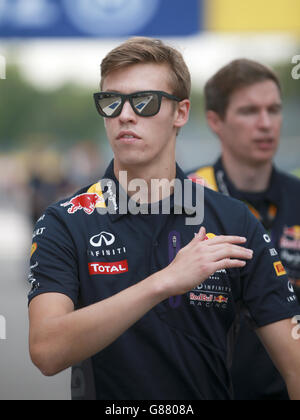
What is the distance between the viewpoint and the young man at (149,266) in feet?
9.01

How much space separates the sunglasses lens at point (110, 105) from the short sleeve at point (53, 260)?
44cm

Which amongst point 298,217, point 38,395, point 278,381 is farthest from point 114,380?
point 38,395

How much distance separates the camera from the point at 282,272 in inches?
116

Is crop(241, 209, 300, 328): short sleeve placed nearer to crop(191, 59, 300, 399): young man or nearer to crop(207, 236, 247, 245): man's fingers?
crop(207, 236, 247, 245): man's fingers

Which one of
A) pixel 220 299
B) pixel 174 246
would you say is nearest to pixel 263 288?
pixel 220 299

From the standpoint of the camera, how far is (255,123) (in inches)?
174

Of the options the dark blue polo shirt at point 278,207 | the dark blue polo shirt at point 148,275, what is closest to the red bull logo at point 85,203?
the dark blue polo shirt at point 148,275

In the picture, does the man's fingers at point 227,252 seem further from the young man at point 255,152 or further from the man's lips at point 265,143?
the man's lips at point 265,143

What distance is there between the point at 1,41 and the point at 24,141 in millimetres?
66018

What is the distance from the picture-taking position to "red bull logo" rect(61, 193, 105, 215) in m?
2.87

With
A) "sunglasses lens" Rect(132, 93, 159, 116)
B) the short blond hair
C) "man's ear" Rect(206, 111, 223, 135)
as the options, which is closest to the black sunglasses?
"sunglasses lens" Rect(132, 93, 159, 116)

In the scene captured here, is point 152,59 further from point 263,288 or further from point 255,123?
point 255,123

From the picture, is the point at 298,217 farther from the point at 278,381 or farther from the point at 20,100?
the point at 20,100

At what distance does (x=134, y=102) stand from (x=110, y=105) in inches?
4.0
